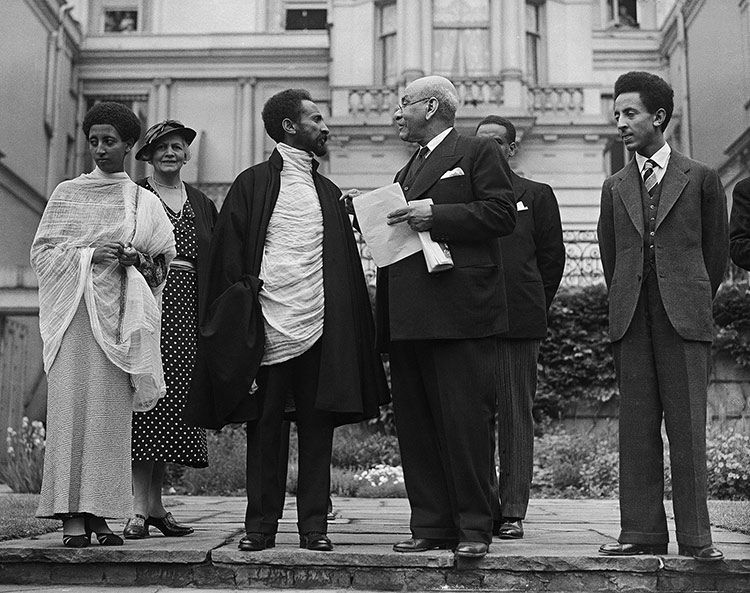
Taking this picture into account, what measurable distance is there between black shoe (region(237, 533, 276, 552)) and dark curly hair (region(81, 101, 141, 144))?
1.87 m

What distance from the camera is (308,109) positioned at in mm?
4297

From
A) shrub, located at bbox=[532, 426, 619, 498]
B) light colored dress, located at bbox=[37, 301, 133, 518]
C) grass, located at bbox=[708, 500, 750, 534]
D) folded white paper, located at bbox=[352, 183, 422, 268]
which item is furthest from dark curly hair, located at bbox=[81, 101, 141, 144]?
shrub, located at bbox=[532, 426, 619, 498]

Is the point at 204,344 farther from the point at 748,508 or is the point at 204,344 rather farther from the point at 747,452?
the point at 747,452

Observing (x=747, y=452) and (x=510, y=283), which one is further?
(x=747, y=452)

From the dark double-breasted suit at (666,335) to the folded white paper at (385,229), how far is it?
90cm

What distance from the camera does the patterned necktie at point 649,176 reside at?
4.06 m

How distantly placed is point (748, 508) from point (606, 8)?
67.2 feet

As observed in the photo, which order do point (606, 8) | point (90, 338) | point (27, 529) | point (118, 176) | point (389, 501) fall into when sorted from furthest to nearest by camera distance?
1. point (606, 8)
2. point (389, 501)
3. point (27, 529)
4. point (118, 176)
5. point (90, 338)

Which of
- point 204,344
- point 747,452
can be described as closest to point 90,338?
point 204,344

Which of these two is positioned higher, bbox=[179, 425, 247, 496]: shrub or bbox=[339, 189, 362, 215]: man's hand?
bbox=[339, 189, 362, 215]: man's hand

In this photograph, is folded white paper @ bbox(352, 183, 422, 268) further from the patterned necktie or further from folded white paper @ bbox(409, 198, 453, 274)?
the patterned necktie

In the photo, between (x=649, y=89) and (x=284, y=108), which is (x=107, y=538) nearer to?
(x=284, y=108)

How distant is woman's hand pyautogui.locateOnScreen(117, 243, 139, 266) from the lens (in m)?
4.29

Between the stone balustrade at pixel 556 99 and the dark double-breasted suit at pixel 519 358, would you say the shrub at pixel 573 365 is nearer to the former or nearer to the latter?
the dark double-breasted suit at pixel 519 358
